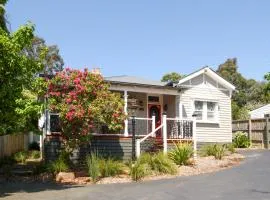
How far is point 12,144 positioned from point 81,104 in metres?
10.5

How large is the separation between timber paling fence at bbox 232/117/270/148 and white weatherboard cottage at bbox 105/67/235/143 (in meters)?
3.32

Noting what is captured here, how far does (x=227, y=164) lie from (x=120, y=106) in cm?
553

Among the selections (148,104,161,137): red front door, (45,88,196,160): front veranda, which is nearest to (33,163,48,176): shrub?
(45,88,196,160): front veranda

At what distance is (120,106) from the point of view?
19.4 meters

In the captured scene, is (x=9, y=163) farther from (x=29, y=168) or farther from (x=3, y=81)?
(x=3, y=81)

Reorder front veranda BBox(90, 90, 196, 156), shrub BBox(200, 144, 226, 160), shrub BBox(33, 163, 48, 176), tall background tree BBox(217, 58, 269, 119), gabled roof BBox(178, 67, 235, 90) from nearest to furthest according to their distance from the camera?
shrub BBox(33, 163, 48, 176), shrub BBox(200, 144, 226, 160), front veranda BBox(90, 90, 196, 156), gabled roof BBox(178, 67, 235, 90), tall background tree BBox(217, 58, 269, 119)

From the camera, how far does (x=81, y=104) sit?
61.0 feet

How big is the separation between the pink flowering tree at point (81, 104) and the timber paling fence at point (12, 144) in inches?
239

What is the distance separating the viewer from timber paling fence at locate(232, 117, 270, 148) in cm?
3073

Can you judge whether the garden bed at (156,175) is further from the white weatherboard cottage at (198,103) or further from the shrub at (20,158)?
the white weatherboard cottage at (198,103)

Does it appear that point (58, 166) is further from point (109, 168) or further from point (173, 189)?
point (173, 189)

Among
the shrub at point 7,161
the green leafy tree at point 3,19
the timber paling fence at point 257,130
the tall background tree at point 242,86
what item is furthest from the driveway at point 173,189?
the tall background tree at point 242,86

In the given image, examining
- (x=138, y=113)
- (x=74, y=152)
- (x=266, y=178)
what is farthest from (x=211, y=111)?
(x=266, y=178)

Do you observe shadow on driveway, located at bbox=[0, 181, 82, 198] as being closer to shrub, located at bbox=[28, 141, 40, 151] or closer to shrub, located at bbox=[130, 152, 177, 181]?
shrub, located at bbox=[130, 152, 177, 181]
